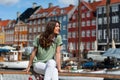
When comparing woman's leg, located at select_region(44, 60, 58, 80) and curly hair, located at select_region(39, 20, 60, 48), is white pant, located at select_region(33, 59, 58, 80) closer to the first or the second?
woman's leg, located at select_region(44, 60, 58, 80)

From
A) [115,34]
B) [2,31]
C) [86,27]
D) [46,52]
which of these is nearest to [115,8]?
[115,34]

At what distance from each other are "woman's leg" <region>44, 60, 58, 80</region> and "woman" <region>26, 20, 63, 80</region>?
22 mm

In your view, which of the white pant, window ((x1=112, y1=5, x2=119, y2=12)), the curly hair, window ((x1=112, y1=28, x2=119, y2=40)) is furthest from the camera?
window ((x1=112, y1=5, x2=119, y2=12))

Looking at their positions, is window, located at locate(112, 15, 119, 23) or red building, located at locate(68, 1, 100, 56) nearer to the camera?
window, located at locate(112, 15, 119, 23)

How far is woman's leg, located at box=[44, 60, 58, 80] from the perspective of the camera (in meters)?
5.31

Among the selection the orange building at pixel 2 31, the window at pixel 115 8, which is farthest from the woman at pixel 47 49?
the orange building at pixel 2 31

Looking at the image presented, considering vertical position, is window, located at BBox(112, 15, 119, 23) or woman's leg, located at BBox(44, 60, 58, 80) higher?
window, located at BBox(112, 15, 119, 23)

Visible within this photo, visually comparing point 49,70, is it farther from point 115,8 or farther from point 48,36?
point 115,8

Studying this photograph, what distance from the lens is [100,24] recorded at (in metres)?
74.8

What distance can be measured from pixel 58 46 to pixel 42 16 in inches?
3500

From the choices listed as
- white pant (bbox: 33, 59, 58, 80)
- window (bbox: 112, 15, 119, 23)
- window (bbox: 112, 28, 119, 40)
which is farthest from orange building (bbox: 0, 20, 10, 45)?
white pant (bbox: 33, 59, 58, 80)

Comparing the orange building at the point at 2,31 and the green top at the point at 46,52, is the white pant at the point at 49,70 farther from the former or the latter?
the orange building at the point at 2,31

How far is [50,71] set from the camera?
532cm

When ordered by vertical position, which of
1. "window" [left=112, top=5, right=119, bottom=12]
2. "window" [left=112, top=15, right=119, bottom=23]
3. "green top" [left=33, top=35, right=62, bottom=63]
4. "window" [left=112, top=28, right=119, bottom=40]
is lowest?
"green top" [left=33, top=35, right=62, bottom=63]
